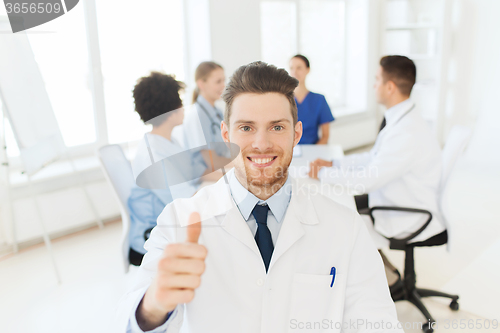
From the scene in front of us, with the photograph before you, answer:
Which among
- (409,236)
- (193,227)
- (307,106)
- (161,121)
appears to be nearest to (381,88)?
(409,236)

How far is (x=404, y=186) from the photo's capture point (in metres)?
2.11

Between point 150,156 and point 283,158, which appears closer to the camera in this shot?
point 150,156

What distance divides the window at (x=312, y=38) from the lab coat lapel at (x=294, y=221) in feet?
13.4

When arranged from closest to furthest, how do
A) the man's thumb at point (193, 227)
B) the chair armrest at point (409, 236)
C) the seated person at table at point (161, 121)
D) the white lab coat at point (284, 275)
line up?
the man's thumb at point (193, 227) → the seated person at table at point (161, 121) → the white lab coat at point (284, 275) → the chair armrest at point (409, 236)

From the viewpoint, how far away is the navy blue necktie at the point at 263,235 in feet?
A: 3.28

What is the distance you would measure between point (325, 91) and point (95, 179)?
3.80 m

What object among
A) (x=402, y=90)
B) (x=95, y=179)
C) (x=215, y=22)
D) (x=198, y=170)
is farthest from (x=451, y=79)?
(x=198, y=170)

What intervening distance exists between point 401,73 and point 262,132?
163cm

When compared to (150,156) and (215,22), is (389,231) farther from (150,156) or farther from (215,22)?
(215,22)

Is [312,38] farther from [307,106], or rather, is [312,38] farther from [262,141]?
[262,141]

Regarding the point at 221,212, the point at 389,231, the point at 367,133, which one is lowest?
the point at 367,133

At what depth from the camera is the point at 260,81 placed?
3.13 ft

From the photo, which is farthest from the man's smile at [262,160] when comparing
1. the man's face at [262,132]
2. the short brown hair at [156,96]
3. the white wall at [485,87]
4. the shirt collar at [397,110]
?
the white wall at [485,87]

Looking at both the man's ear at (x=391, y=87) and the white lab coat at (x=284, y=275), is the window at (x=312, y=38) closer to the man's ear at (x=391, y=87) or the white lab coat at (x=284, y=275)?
the man's ear at (x=391, y=87)
